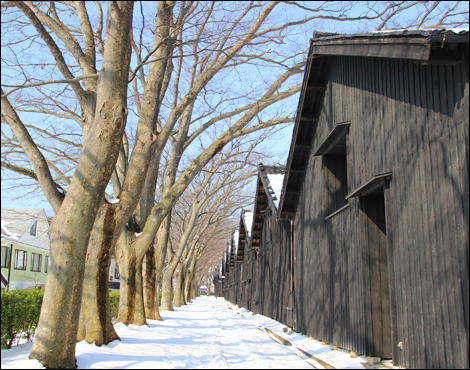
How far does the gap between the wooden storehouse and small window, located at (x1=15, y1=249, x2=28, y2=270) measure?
993 inches

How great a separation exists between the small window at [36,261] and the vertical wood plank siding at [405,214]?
27.6 meters

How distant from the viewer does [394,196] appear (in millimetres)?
6285

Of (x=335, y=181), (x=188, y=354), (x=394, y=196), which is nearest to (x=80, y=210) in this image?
(x=188, y=354)

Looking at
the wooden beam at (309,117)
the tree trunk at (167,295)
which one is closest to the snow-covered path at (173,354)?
the wooden beam at (309,117)

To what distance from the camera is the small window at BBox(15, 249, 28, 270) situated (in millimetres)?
29034

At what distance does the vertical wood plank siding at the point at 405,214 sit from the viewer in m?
4.67

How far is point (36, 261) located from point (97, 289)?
2801 cm

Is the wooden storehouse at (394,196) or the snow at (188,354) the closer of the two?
the wooden storehouse at (394,196)

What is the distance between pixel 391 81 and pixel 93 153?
487 cm

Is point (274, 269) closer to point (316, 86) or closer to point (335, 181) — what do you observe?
point (335, 181)

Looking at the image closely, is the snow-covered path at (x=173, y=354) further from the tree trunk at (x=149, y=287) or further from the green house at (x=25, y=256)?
the green house at (x=25, y=256)

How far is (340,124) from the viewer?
28.7ft

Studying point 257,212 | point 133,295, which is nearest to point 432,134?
point 133,295

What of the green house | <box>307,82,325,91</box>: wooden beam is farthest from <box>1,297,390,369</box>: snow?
the green house
